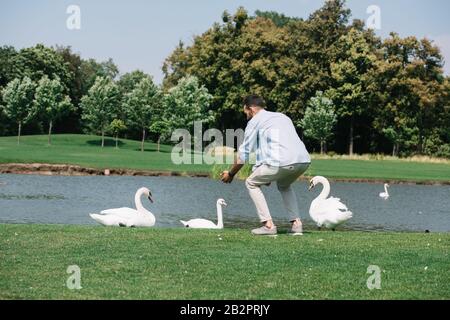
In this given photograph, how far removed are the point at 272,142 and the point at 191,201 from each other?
17.9 m

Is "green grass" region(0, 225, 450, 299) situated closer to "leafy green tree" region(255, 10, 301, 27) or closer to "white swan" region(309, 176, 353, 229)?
"white swan" region(309, 176, 353, 229)

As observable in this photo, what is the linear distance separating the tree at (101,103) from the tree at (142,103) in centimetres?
163

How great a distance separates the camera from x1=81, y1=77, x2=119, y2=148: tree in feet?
257

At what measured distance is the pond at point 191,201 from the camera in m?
23.3

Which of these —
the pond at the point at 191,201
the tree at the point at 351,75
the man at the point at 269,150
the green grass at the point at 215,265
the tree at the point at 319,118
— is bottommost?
the pond at the point at 191,201

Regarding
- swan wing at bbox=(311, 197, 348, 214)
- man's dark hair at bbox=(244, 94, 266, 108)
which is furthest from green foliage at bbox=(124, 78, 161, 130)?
man's dark hair at bbox=(244, 94, 266, 108)

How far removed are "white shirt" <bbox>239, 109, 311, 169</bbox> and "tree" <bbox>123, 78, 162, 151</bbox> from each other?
216 ft

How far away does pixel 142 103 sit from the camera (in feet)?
256

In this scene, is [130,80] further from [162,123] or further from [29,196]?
[29,196]

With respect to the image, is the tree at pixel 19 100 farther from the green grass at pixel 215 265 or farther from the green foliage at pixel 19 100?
the green grass at pixel 215 265
